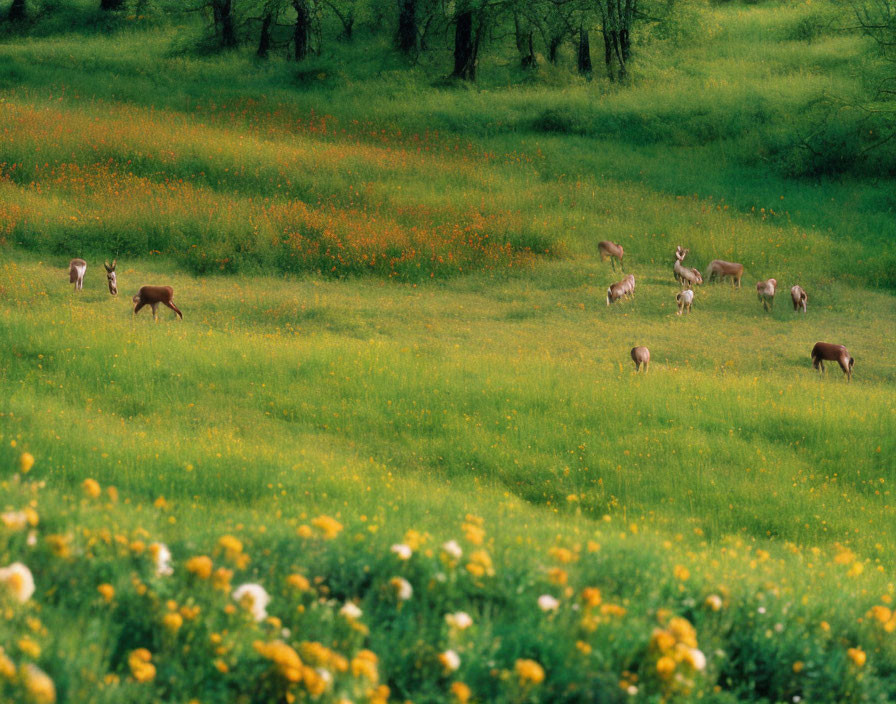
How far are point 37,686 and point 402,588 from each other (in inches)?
84.8

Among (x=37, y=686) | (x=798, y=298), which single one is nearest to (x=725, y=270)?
(x=798, y=298)

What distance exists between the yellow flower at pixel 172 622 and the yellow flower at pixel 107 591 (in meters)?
0.32

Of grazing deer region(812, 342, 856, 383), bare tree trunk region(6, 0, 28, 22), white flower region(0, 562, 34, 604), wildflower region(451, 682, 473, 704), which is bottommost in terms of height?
grazing deer region(812, 342, 856, 383)

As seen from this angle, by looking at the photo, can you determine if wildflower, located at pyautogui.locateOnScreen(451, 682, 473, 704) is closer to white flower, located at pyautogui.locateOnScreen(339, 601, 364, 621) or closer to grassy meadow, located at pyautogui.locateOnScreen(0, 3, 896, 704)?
grassy meadow, located at pyautogui.locateOnScreen(0, 3, 896, 704)

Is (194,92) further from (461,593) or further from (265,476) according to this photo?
(461,593)

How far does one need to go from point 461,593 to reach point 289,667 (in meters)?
1.40

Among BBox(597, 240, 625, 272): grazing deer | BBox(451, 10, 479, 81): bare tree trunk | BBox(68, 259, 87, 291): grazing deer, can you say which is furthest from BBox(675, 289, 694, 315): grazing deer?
BBox(451, 10, 479, 81): bare tree trunk

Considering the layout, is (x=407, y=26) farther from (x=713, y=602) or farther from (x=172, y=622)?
(x=172, y=622)

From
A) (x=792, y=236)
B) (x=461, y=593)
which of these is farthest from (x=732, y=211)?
(x=461, y=593)

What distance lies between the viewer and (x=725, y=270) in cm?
2217

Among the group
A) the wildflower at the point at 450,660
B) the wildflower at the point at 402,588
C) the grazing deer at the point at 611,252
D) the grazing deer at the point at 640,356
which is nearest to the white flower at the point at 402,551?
the wildflower at the point at 402,588

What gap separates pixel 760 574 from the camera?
7.12 m

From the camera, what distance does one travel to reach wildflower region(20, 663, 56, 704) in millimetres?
3836

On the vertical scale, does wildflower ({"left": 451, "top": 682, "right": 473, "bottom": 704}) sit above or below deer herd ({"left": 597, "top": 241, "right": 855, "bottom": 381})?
above
